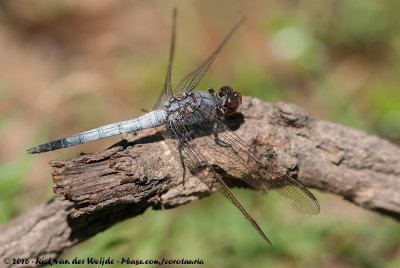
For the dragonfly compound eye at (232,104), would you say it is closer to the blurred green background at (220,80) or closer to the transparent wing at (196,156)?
the transparent wing at (196,156)

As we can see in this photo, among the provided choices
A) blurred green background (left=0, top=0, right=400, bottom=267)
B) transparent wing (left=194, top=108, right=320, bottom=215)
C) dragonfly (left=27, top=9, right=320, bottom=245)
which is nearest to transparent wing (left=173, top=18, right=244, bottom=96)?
dragonfly (left=27, top=9, right=320, bottom=245)

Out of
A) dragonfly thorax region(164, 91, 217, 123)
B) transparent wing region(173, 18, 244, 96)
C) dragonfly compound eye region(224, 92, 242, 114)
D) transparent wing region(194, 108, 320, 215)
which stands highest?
transparent wing region(173, 18, 244, 96)

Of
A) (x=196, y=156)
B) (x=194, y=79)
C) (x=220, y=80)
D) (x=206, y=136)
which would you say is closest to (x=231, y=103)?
(x=206, y=136)

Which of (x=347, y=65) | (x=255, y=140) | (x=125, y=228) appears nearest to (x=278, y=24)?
(x=347, y=65)

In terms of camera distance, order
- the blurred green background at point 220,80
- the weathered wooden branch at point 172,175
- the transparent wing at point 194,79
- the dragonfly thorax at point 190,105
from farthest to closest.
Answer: the blurred green background at point 220,80 → the transparent wing at point 194,79 → the dragonfly thorax at point 190,105 → the weathered wooden branch at point 172,175

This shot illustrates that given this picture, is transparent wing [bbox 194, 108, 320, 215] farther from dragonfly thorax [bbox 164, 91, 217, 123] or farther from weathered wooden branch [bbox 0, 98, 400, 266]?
dragonfly thorax [bbox 164, 91, 217, 123]

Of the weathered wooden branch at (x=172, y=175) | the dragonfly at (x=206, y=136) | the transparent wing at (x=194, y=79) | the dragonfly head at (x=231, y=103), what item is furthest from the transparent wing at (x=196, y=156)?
the transparent wing at (x=194, y=79)

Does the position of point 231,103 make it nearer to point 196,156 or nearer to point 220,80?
point 196,156
